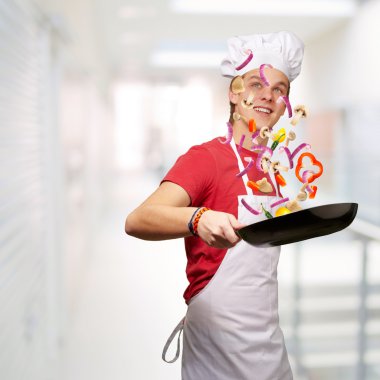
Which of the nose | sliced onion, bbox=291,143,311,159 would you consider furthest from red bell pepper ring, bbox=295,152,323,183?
the nose

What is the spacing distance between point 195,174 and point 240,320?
0.91ft

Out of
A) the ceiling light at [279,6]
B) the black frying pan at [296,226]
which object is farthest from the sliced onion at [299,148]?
the ceiling light at [279,6]

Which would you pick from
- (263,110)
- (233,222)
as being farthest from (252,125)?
(233,222)

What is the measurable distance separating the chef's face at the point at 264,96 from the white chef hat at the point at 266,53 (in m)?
0.01

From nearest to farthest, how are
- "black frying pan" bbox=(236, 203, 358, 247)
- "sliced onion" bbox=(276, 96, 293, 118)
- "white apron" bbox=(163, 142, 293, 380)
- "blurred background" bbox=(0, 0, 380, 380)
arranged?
"black frying pan" bbox=(236, 203, 358, 247)
"sliced onion" bbox=(276, 96, 293, 118)
"white apron" bbox=(163, 142, 293, 380)
"blurred background" bbox=(0, 0, 380, 380)

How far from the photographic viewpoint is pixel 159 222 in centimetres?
84

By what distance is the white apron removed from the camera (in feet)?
3.14

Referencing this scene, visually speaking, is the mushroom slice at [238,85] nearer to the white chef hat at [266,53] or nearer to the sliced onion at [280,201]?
the white chef hat at [266,53]

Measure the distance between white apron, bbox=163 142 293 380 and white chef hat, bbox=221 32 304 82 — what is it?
0.30 meters

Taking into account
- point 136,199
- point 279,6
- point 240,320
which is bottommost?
point 240,320

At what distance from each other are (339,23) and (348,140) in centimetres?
150

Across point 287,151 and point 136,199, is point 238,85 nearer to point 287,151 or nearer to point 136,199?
point 287,151

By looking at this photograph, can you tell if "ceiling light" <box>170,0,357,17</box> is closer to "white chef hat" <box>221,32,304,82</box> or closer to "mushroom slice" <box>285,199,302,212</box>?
"white chef hat" <box>221,32,304,82</box>

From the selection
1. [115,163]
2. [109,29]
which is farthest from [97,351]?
[115,163]
